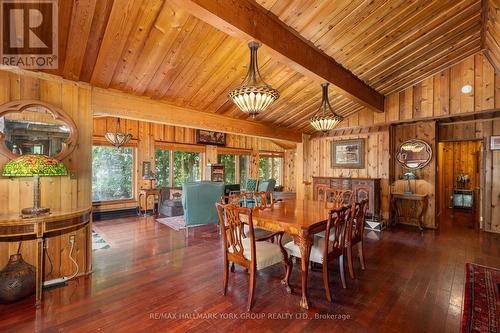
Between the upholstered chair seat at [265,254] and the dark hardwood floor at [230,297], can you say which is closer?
the dark hardwood floor at [230,297]

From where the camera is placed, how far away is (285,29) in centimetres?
288

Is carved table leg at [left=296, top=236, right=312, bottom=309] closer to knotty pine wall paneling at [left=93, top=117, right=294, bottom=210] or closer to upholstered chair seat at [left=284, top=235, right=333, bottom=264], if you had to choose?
upholstered chair seat at [left=284, top=235, right=333, bottom=264]

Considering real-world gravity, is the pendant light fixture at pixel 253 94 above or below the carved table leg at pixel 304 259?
above

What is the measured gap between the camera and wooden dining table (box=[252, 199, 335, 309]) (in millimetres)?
2336

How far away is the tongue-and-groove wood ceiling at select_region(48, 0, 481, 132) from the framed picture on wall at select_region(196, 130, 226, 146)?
360 cm

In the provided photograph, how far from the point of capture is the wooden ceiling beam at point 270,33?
2.10 metres

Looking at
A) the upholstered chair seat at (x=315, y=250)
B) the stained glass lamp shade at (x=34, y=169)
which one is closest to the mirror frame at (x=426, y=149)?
the upholstered chair seat at (x=315, y=250)

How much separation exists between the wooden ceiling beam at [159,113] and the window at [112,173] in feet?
12.0

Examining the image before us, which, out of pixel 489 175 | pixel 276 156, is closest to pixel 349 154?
pixel 489 175

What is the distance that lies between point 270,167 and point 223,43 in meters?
8.29

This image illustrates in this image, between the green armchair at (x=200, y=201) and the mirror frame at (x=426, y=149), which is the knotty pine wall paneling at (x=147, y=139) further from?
the mirror frame at (x=426, y=149)

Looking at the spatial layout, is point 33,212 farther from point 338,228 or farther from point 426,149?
point 426,149

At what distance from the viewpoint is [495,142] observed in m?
4.98

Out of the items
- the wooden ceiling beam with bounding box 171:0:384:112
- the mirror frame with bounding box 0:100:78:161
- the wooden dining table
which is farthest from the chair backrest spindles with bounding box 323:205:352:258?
the mirror frame with bounding box 0:100:78:161
